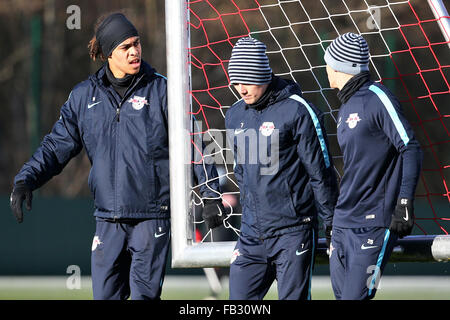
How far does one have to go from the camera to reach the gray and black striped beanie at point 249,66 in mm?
5484

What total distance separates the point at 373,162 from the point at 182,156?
126cm

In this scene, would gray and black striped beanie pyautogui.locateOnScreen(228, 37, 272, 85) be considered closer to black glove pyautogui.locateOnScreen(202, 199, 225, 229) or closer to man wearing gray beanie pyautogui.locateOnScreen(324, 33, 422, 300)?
man wearing gray beanie pyautogui.locateOnScreen(324, 33, 422, 300)

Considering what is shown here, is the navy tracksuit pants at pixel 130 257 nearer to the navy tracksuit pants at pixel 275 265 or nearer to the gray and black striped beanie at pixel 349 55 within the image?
the navy tracksuit pants at pixel 275 265

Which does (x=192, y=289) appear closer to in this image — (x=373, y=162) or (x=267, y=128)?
(x=267, y=128)

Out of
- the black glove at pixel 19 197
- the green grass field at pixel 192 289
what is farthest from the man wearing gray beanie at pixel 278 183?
the green grass field at pixel 192 289

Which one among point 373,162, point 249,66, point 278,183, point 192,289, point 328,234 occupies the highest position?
point 249,66

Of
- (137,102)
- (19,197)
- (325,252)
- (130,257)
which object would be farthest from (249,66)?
(19,197)

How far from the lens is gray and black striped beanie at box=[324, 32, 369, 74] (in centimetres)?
535

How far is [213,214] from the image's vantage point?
5.84m

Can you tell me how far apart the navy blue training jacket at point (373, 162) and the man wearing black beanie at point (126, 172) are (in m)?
0.93

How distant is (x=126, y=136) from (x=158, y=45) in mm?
10596

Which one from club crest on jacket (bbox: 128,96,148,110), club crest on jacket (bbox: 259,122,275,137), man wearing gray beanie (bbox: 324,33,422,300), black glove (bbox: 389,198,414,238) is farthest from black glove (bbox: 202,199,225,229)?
black glove (bbox: 389,198,414,238)

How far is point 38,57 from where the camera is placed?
39.7 ft

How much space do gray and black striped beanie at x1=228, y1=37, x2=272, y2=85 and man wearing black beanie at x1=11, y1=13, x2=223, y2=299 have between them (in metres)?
0.62
